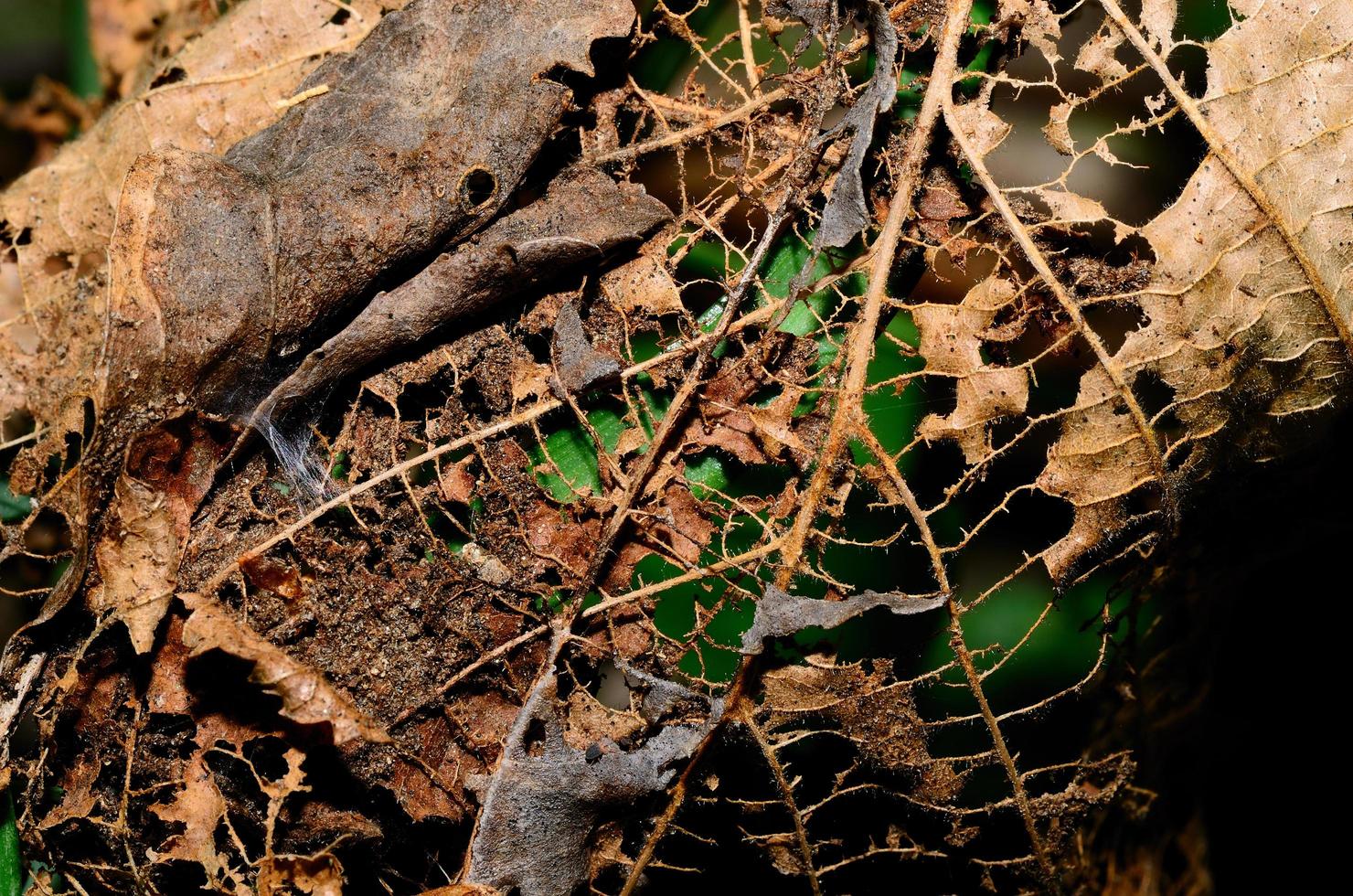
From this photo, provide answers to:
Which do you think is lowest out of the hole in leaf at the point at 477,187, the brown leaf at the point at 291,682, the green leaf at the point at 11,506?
the brown leaf at the point at 291,682

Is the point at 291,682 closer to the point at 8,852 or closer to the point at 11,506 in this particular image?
the point at 8,852

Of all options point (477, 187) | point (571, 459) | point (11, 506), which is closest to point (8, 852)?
point (11, 506)

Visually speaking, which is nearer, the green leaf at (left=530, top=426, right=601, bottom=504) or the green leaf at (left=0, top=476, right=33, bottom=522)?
the green leaf at (left=530, top=426, right=601, bottom=504)

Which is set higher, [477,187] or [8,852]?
[477,187]

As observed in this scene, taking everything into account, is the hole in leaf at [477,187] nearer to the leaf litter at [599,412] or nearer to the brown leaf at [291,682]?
the leaf litter at [599,412]

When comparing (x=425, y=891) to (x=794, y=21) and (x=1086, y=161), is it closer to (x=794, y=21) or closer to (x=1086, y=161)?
(x=794, y=21)

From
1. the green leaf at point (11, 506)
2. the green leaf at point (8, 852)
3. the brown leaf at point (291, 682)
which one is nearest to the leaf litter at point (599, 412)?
the brown leaf at point (291, 682)

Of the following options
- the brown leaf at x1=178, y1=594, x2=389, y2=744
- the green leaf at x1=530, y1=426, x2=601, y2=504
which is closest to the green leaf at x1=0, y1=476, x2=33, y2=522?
the brown leaf at x1=178, y1=594, x2=389, y2=744

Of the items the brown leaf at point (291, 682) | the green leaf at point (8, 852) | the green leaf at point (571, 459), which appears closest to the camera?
the brown leaf at point (291, 682)

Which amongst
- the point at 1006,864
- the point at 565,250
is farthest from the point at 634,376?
the point at 1006,864

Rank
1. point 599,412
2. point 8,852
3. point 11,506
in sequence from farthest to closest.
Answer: point 11,506 → point 8,852 → point 599,412

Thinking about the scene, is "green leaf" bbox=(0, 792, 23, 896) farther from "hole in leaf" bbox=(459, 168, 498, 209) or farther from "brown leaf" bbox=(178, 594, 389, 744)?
"hole in leaf" bbox=(459, 168, 498, 209)
